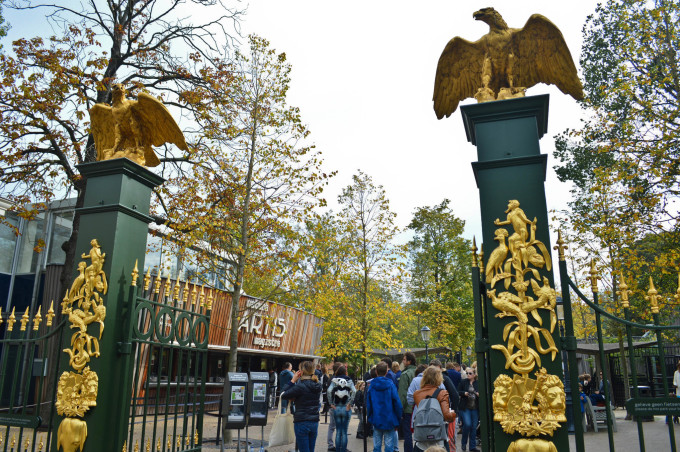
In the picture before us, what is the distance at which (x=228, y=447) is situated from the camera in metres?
10.4

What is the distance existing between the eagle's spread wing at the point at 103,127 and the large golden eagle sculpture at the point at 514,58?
136 inches

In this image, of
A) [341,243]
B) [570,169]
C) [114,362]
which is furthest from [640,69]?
[114,362]

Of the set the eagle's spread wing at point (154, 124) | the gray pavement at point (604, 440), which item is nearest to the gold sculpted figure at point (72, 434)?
the eagle's spread wing at point (154, 124)

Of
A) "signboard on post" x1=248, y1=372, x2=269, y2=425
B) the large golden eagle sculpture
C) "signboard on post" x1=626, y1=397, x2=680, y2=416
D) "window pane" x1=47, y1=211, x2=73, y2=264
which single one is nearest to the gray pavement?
"signboard on post" x1=248, y1=372, x2=269, y2=425

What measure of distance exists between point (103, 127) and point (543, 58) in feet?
14.7

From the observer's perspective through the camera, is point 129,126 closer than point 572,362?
No

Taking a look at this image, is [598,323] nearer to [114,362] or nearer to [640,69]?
[114,362]

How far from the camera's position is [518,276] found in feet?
12.6

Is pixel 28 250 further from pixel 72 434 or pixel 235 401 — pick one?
pixel 72 434

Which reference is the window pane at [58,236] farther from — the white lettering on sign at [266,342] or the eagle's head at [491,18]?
the eagle's head at [491,18]

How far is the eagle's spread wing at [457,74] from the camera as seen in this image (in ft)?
15.0

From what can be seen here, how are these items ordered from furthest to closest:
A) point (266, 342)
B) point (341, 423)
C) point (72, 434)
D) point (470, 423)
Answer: point (266, 342) → point (470, 423) → point (341, 423) → point (72, 434)

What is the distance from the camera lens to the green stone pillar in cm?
362

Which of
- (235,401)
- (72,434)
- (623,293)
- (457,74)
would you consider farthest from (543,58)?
(235,401)
